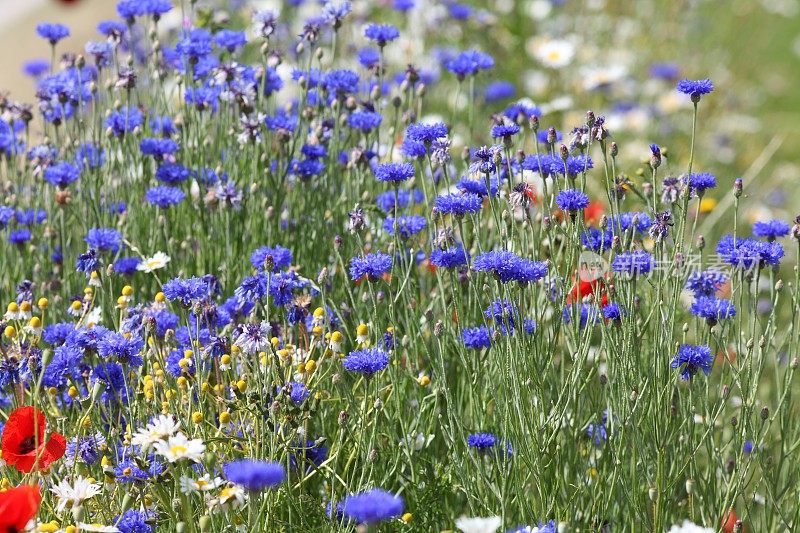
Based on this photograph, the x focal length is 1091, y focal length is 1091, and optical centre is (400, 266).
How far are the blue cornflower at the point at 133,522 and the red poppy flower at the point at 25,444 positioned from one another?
19 cm

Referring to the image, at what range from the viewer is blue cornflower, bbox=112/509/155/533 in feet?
6.29

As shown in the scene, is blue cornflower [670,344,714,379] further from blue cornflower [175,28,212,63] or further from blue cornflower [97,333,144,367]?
blue cornflower [175,28,212,63]

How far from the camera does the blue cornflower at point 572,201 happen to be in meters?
2.12

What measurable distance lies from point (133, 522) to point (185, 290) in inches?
18.9

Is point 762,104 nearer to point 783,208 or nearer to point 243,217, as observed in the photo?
point 783,208

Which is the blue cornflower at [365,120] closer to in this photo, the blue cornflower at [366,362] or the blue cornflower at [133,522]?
the blue cornflower at [366,362]

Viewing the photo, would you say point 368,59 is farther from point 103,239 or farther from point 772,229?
point 772,229

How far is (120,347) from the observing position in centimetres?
209

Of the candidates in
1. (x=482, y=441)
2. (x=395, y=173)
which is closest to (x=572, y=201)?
(x=395, y=173)

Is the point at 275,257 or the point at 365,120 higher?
the point at 365,120

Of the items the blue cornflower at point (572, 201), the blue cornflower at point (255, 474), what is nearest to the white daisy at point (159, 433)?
the blue cornflower at point (255, 474)

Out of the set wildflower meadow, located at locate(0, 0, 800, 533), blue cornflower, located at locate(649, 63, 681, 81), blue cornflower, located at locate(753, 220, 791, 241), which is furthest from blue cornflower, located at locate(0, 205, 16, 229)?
blue cornflower, located at locate(649, 63, 681, 81)

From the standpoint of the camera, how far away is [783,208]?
5402 mm

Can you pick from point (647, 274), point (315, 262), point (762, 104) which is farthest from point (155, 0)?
point (762, 104)
